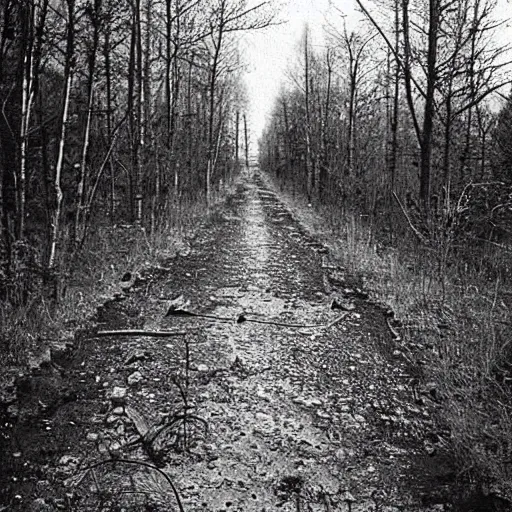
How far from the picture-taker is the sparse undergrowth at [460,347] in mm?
3094

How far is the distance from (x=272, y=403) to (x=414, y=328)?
2.33 m

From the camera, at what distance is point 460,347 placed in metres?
4.55

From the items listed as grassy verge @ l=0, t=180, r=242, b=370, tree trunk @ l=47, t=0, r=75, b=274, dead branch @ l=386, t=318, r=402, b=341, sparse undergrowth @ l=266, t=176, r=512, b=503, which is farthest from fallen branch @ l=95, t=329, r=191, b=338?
sparse undergrowth @ l=266, t=176, r=512, b=503

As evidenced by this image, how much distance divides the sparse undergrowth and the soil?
18 centimetres

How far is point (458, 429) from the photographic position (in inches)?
133

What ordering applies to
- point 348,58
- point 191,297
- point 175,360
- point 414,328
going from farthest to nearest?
point 348,58, point 191,297, point 414,328, point 175,360

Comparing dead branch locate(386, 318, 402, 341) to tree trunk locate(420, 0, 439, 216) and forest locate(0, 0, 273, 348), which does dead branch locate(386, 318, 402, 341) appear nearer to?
tree trunk locate(420, 0, 439, 216)

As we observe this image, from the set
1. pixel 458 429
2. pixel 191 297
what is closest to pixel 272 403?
pixel 458 429

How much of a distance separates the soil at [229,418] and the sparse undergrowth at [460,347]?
18cm

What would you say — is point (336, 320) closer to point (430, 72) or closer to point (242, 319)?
point (242, 319)

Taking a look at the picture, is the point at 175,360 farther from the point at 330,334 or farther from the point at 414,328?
the point at 414,328

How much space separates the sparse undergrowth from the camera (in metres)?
3.09


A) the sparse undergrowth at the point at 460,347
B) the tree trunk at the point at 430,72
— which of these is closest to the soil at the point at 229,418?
the sparse undergrowth at the point at 460,347

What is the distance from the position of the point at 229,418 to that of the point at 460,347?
2.09 metres
